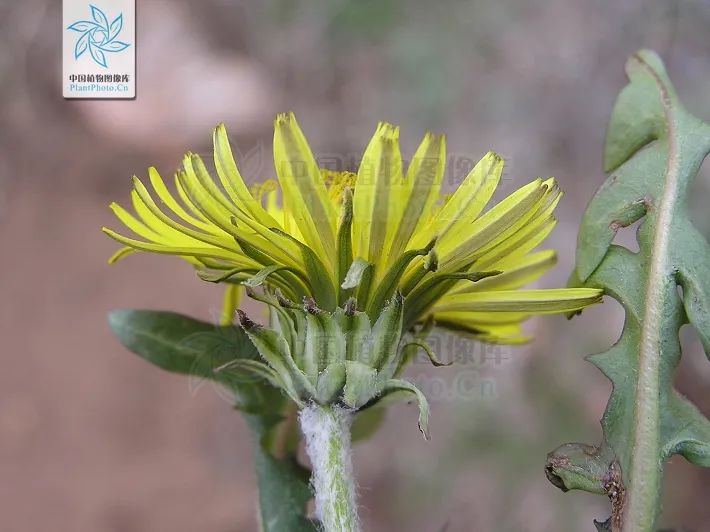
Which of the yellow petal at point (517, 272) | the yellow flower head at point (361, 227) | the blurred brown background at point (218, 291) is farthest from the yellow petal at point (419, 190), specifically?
the blurred brown background at point (218, 291)

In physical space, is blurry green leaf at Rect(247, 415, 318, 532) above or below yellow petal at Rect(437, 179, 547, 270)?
below

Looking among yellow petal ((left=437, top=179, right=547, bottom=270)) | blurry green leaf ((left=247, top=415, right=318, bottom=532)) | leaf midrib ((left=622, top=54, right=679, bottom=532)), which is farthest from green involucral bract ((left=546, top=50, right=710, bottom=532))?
blurry green leaf ((left=247, top=415, right=318, bottom=532))

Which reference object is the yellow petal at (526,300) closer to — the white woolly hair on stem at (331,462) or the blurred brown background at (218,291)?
the white woolly hair on stem at (331,462)

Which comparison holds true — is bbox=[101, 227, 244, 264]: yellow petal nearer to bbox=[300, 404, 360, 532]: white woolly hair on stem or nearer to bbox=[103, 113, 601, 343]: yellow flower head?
bbox=[103, 113, 601, 343]: yellow flower head

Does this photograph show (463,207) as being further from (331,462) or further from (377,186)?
(331,462)

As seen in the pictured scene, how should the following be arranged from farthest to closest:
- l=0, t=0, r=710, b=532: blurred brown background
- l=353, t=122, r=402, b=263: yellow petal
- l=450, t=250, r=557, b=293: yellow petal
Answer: l=0, t=0, r=710, b=532: blurred brown background < l=450, t=250, r=557, b=293: yellow petal < l=353, t=122, r=402, b=263: yellow petal

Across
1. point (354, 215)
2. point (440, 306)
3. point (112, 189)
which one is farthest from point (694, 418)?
point (112, 189)
